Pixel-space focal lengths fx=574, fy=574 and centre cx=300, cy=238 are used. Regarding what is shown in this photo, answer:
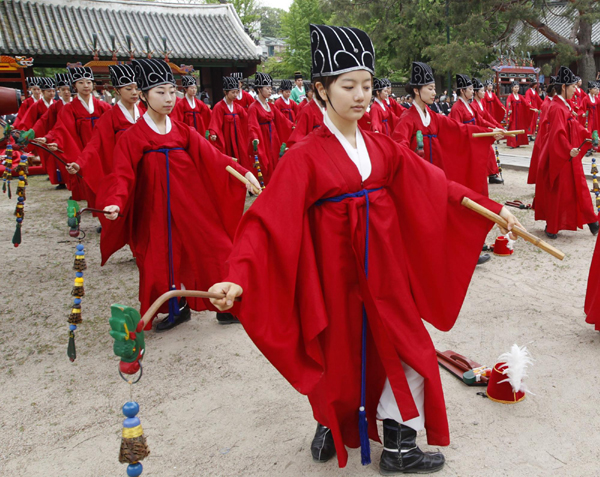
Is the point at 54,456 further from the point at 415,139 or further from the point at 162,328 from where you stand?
the point at 415,139

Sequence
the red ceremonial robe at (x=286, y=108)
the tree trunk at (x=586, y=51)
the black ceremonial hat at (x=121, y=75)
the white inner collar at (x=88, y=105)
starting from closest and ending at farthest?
1. the black ceremonial hat at (x=121, y=75)
2. the white inner collar at (x=88, y=105)
3. the red ceremonial robe at (x=286, y=108)
4. the tree trunk at (x=586, y=51)

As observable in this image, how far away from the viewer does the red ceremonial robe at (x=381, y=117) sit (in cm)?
952

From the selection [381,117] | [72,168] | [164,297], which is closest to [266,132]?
[381,117]

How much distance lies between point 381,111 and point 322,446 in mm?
8072

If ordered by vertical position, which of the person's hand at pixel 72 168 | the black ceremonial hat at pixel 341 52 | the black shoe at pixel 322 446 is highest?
the black ceremonial hat at pixel 341 52

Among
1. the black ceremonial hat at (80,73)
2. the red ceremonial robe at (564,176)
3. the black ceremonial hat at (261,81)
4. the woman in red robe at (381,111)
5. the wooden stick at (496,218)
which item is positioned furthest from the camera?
the black ceremonial hat at (261,81)

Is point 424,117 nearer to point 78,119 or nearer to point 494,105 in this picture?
point 78,119

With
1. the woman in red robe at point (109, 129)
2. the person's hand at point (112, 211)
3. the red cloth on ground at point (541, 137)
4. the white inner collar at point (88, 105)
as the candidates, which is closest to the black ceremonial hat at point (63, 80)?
the white inner collar at point (88, 105)

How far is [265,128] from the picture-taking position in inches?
386

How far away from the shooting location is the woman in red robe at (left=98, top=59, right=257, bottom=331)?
13.6ft

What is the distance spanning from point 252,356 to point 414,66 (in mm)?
3243

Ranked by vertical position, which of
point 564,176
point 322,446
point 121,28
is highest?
point 121,28

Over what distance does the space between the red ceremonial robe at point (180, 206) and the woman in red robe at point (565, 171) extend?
12.6 ft

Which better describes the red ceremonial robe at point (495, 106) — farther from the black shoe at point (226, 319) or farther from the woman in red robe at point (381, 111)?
the black shoe at point (226, 319)
